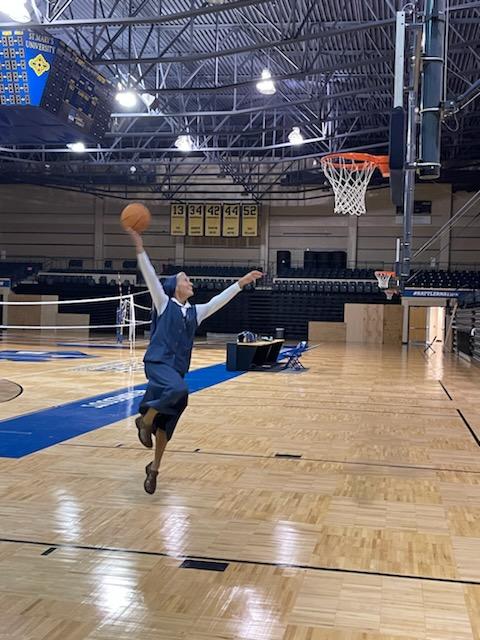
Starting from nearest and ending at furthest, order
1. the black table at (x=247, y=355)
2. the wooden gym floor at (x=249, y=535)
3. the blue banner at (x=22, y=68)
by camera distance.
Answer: the wooden gym floor at (x=249, y=535), the blue banner at (x=22, y=68), the black table at (x=247, y=355)

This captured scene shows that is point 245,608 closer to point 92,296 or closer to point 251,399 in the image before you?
point 251,399

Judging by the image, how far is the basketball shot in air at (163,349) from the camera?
4.82 m

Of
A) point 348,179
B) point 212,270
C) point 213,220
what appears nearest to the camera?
point 348,179

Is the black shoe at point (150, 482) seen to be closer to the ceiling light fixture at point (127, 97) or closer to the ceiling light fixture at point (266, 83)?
the ceiling light fixture at point (266, 83)

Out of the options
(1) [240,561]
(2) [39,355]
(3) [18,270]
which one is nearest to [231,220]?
(3) [18,270]

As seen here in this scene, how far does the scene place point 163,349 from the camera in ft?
16.2

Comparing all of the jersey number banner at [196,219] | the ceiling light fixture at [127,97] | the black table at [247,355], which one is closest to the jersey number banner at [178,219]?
A: the jersey number banner at [196,219]

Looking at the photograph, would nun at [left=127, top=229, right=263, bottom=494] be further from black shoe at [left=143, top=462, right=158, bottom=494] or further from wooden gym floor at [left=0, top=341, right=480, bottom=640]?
wooden gym floor at [left=0, top=341, right=480, bottom=640]

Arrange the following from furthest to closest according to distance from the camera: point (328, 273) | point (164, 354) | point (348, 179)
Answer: point (328, 273)
point (348, 179)
point (164, 354)

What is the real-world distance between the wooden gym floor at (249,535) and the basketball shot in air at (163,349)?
499 mm

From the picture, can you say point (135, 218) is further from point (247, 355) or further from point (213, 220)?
point (213, 220)

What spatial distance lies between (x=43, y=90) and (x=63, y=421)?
7.06 m

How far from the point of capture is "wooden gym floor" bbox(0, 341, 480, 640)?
2.94 m

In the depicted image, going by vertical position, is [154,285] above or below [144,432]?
above
